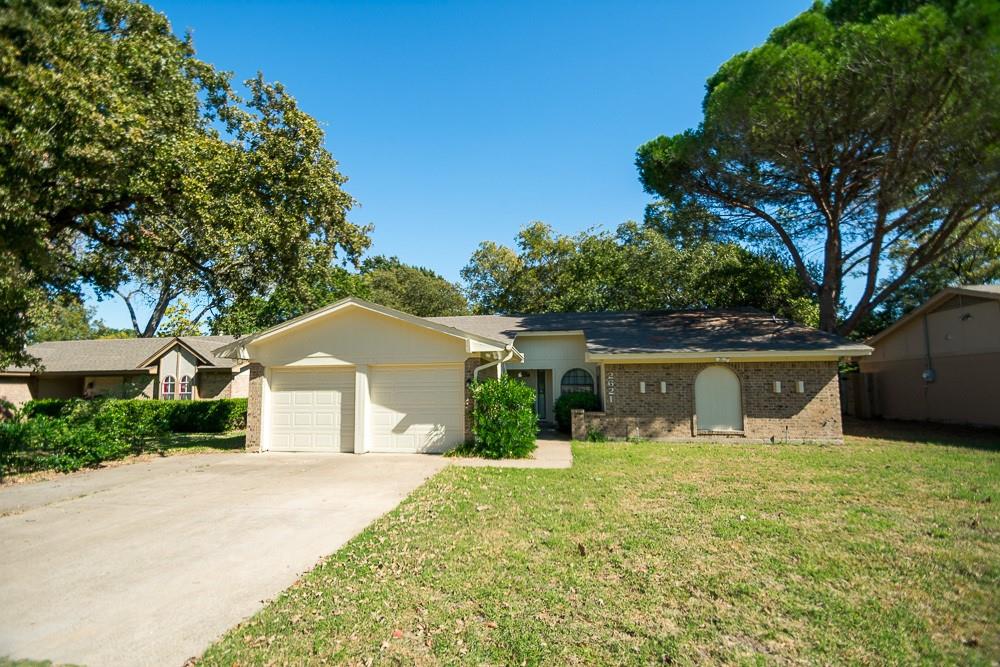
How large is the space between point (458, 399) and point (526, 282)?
2149 cm

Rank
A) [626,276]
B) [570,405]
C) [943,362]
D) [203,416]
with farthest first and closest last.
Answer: [626,276]
[203,416]
[943,362]
[570,405]

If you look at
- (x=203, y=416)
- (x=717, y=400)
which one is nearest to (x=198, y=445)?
(x=203, y=416)

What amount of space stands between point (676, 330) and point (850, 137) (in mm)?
7721

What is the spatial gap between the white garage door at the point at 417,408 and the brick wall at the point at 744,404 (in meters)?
4.08

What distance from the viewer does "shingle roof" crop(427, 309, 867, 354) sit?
1412 cm

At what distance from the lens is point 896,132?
571 inches

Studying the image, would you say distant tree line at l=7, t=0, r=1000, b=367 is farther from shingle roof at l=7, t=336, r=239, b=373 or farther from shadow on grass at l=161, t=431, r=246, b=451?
shingle roof at l=7, t=336, r=239, b=373

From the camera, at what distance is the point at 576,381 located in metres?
18.2

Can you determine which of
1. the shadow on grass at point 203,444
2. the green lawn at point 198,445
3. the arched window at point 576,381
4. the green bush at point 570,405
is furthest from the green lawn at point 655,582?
the arched window at point 576,381

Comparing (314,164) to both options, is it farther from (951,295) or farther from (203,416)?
(951,295)

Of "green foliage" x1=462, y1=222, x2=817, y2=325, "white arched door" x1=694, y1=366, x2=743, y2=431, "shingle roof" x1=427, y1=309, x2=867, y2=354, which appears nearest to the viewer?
"white arched door" x1=694, y1=366, x2=743, y2=431

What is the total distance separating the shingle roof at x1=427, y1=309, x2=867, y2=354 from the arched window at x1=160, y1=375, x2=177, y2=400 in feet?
44.1

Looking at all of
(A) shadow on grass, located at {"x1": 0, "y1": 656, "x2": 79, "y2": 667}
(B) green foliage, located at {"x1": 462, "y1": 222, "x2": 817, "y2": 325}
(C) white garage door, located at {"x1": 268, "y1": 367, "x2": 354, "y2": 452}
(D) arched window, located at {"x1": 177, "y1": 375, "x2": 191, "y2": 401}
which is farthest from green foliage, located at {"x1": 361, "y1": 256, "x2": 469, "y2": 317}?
(A) shadow on grass, located at {"x1": 0, "y1": 656, "x2": 79, "y2": 667}

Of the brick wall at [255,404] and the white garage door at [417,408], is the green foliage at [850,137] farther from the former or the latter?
the brick wall at [255,404]
